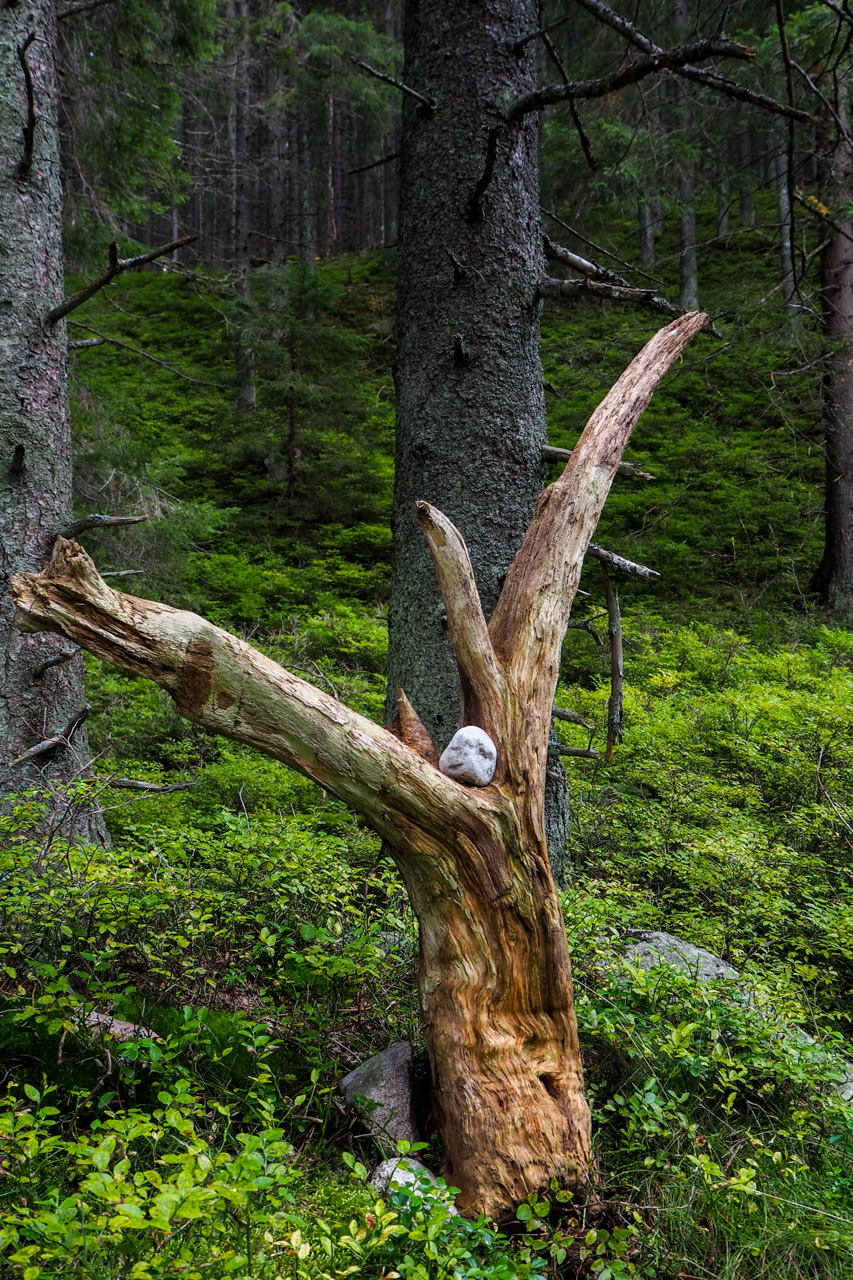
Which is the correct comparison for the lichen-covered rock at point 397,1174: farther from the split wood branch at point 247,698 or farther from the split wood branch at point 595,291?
the split wood branch at point 595,291

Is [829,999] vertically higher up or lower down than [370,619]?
lower down

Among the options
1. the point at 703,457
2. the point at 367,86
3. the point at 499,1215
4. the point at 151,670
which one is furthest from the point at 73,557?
the point at 367,86

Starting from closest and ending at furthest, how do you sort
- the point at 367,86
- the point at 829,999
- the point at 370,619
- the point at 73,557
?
the point at 73,557 → the point at 829,999 → the point at 370,619 → the point at 367,86

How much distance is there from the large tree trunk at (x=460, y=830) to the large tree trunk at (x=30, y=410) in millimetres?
2020

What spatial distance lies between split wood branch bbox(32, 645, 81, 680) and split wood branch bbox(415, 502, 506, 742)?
2.33m

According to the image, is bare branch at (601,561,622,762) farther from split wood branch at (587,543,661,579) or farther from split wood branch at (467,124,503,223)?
split wood branch at (467,124,503,223)

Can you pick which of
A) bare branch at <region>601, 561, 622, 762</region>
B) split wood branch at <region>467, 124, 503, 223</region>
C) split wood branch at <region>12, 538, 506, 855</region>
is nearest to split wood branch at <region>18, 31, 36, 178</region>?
split wood branch at <region>467, 124, 503, 223</region>

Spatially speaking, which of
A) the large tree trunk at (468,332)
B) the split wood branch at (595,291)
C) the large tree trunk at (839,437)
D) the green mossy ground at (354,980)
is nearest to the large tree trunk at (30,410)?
the green mossy ground at (354,980)

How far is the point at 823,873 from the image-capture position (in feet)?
14.5

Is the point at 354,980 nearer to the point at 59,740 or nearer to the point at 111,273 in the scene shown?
the point at 59,740

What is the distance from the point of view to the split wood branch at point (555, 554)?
2.65 m

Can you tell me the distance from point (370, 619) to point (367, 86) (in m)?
14.1

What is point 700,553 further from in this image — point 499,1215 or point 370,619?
point 499,1215

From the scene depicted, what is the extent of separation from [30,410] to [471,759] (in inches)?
123
